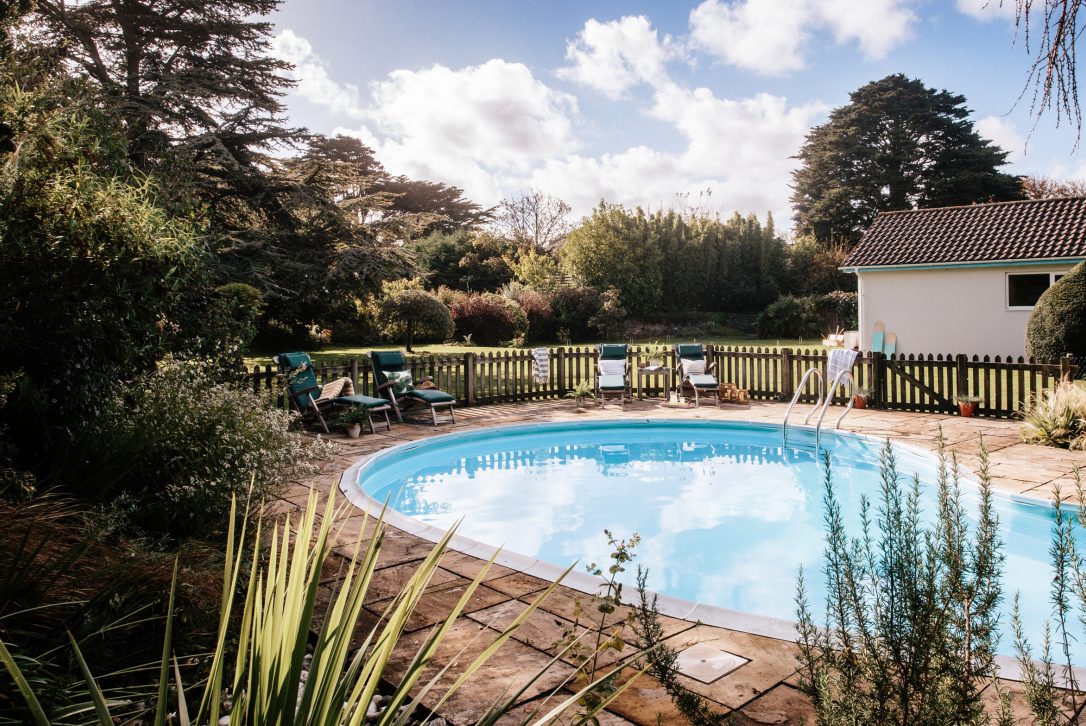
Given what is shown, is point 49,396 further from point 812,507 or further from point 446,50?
point 446,50

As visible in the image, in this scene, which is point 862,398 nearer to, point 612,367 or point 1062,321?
point 612,367

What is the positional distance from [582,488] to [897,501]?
647cm

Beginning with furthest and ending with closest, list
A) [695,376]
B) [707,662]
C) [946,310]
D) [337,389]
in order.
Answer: [946,310], [695,376], [337,389], [707,662]

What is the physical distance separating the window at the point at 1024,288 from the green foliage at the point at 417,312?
45.6 ft

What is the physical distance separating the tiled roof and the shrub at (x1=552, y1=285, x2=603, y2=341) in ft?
28.4

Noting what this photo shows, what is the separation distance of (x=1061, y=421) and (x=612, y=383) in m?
6.24

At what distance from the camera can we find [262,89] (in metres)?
17.1

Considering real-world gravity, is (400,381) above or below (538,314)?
below

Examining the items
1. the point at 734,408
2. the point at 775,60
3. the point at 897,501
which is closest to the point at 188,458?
the point at 897,501

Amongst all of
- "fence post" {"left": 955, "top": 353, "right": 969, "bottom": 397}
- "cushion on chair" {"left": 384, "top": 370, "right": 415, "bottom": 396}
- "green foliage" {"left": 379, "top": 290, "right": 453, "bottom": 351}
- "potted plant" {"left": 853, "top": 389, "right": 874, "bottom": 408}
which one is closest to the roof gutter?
"fence post" {"left": 955, "top": 353, "right": 969, "bottom": 397}

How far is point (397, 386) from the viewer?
1076cm

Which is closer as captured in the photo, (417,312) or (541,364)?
(541,364)

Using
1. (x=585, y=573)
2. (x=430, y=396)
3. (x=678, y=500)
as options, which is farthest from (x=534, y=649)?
(x=430, y=396)

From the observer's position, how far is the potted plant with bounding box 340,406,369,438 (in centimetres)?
945
